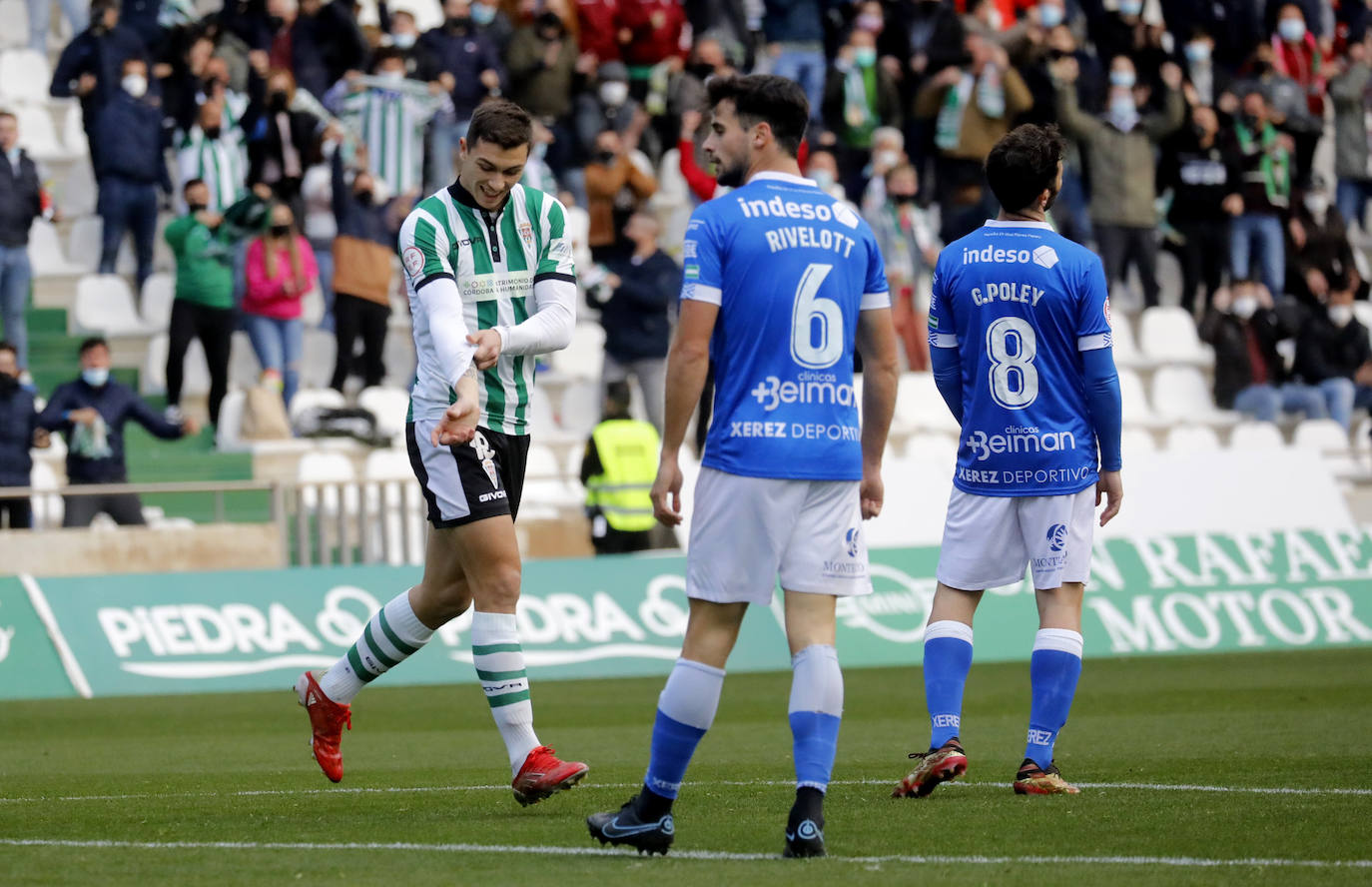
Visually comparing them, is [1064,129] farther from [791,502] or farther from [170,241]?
[791,502]

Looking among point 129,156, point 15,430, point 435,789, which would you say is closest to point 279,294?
point 129,156

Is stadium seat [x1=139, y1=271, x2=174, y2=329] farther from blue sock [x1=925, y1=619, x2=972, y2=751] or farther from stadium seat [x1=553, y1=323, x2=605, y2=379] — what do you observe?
blue sock [x1=925, y1=619, x2=972, y2=751]

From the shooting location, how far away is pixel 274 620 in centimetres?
1488

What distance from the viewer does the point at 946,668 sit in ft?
25.3

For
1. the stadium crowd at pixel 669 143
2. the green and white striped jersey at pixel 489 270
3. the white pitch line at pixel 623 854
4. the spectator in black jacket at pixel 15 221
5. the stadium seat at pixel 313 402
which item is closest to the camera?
the white pitch line at pixel 623 854

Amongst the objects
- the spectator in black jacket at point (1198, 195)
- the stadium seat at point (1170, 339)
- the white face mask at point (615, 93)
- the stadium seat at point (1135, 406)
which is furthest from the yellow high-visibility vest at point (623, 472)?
the spectator in black jacket at point (1198, 195)

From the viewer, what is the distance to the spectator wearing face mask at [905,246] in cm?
2131

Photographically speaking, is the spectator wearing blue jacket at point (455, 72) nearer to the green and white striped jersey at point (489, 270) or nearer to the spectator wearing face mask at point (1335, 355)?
the spectator wearing face mask at point (1335, 355)

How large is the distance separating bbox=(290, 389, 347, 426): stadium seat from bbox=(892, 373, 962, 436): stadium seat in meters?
5.84

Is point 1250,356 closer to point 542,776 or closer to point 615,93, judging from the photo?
point 615,93

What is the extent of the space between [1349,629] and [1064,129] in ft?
25.2

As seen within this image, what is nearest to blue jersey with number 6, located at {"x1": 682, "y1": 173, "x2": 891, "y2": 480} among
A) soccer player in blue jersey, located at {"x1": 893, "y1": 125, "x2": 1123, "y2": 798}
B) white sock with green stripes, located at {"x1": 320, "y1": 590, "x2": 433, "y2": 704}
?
soccer player in blue jersey, located at {"x1": 893, "y1": 125, "x2": 1123, "y2": 798}

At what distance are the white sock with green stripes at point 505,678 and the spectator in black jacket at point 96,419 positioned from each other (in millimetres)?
9701

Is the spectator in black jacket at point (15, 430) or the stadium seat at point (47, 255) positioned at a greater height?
the stadium seat at point (47, 255)
